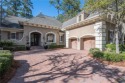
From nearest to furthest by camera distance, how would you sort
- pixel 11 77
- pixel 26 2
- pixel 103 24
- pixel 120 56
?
pixel 11 77 → pixel 120 56 → pixel 103 24 → pixel 26 2

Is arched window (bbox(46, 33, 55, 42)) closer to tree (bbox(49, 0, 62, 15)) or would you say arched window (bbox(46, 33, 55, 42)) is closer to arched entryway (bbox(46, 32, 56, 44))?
arched entryway (bbox(46, 32, 56, 44))

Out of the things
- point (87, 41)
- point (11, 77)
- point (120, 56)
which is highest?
point (87, 41)

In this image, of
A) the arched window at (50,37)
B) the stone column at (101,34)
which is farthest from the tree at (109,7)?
the arched window at (50,37)

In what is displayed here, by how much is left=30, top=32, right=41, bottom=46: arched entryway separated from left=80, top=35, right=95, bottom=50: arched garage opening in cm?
800

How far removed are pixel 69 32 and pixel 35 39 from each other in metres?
6.33

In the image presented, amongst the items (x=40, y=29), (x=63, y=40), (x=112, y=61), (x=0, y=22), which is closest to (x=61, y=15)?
(x=63, y=40)

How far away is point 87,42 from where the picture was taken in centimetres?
1886

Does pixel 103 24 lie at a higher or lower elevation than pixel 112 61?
higher

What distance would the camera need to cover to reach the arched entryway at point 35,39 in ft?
76.6

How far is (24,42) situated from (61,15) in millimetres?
26976

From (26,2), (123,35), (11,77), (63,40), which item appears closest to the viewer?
(11,77)

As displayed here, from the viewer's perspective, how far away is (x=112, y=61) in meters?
11.6

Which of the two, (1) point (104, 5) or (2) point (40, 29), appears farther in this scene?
(2) point (40, 29)

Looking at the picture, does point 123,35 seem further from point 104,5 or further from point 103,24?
point 104,5
